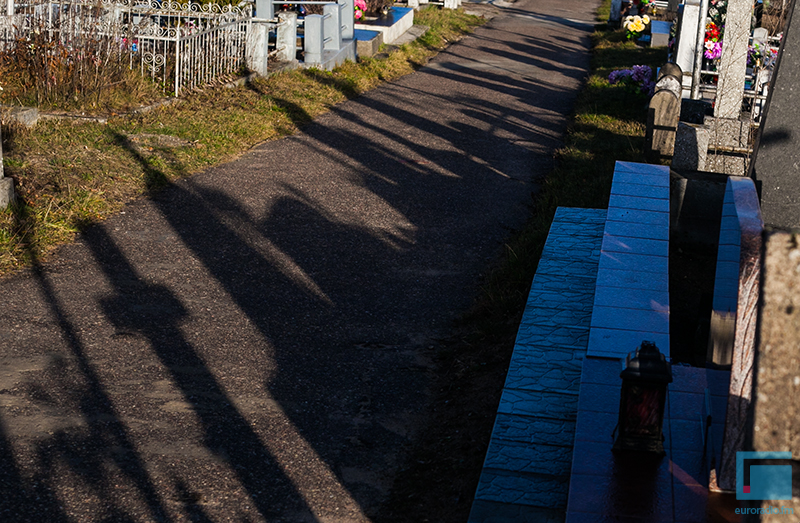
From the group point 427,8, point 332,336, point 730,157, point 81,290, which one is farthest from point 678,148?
point 427,8

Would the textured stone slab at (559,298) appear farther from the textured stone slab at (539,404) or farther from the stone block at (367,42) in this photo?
the stone block at (367,42)

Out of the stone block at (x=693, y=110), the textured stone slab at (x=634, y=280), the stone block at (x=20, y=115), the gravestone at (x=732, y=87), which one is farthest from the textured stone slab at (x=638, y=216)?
the stone block at (x=20, y=115)

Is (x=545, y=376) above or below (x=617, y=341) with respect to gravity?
below

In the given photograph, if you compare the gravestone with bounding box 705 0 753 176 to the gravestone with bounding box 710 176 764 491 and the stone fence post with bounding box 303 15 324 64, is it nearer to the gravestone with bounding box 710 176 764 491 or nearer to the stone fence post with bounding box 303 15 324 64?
the gravestone with bounding box 710 176 764 491

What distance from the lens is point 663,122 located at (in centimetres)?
902

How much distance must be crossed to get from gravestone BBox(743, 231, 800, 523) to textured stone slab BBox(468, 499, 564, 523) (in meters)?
1.36

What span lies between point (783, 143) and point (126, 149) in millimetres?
6632

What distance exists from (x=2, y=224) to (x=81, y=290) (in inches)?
48.3

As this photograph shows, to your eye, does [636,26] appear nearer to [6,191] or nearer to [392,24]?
[392,24]

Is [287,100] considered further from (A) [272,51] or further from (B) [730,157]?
(B) [730,157]

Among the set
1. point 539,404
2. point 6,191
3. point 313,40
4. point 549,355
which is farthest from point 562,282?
point 313,40

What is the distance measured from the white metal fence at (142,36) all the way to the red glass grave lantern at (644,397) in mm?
9097

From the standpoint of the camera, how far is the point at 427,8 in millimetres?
27156

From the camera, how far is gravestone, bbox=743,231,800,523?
1963 mm
